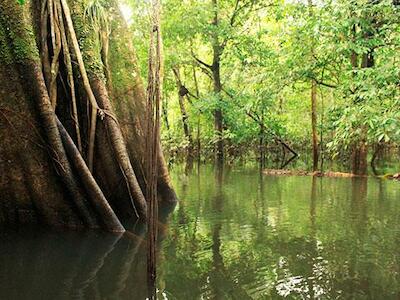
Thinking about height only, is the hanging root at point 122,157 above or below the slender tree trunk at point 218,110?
below

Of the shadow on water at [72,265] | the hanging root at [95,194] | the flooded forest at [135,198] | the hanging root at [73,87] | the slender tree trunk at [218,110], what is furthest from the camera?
the slender tree trunk at [218,110]

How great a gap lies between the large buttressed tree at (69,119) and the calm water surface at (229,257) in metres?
0.38

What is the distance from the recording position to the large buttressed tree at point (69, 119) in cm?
491

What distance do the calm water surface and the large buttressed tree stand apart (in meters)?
0.38

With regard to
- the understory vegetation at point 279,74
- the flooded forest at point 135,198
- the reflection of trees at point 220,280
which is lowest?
the reflection of trees at point 220,280

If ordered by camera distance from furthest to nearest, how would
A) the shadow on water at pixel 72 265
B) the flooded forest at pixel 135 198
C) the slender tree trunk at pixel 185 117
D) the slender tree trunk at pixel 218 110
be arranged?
the slender tree trunk at pixel 185 117
the slender tree trunk at pixel 218 110
the flooded forest at pixel 135 198
the shadow on water at pixel 72 265

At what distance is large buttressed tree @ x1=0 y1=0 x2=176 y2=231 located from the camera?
4910 mm

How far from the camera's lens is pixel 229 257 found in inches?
160

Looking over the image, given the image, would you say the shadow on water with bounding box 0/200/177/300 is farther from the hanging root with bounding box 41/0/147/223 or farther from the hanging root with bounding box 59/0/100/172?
the hanging root with bounding box 59/0/100/172

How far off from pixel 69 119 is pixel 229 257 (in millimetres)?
2902

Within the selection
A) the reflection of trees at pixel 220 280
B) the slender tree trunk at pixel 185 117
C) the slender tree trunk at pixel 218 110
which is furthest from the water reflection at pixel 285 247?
the slender tree trunk at pixel 185 117

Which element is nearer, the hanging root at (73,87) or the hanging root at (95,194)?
the hanging root at (95,194)

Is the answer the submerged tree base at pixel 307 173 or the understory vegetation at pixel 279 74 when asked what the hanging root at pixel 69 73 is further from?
the submerged tree base at pixel 307 173

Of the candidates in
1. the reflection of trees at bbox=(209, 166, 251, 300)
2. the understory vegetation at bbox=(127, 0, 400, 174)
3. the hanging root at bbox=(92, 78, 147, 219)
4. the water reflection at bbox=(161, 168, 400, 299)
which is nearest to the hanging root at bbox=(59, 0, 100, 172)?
the hanging root at bbox=(92, 78, 147, 219)
